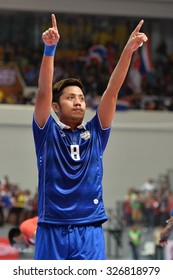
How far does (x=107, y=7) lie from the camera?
87.0 ft

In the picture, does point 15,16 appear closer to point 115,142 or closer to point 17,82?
point 17,82

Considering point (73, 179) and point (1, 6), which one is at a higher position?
point (1, 6)

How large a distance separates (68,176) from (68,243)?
16.7 inches

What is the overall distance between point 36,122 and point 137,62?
2711 centimetres

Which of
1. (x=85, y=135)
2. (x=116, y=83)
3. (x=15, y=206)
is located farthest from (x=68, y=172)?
(x=15, y=206)

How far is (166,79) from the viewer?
32188 millimetres

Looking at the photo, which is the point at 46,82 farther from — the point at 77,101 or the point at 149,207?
the point at 149,207

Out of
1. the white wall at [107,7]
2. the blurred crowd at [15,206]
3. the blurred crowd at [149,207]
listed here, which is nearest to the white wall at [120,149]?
the blurred crowd at [15,206]

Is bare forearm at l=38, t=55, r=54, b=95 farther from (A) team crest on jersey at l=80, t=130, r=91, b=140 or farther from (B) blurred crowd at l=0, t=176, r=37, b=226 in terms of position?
(B) blurred crowd at l=0, t=176, r=37, b=226

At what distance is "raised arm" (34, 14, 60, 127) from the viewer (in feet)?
15.7

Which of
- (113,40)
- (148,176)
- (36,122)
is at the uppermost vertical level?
(113,40)

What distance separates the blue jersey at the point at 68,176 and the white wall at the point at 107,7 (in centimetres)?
2151

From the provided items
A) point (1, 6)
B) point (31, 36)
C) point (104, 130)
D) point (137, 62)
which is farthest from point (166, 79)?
point (104, 130)

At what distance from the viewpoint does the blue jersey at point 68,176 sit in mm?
4719
